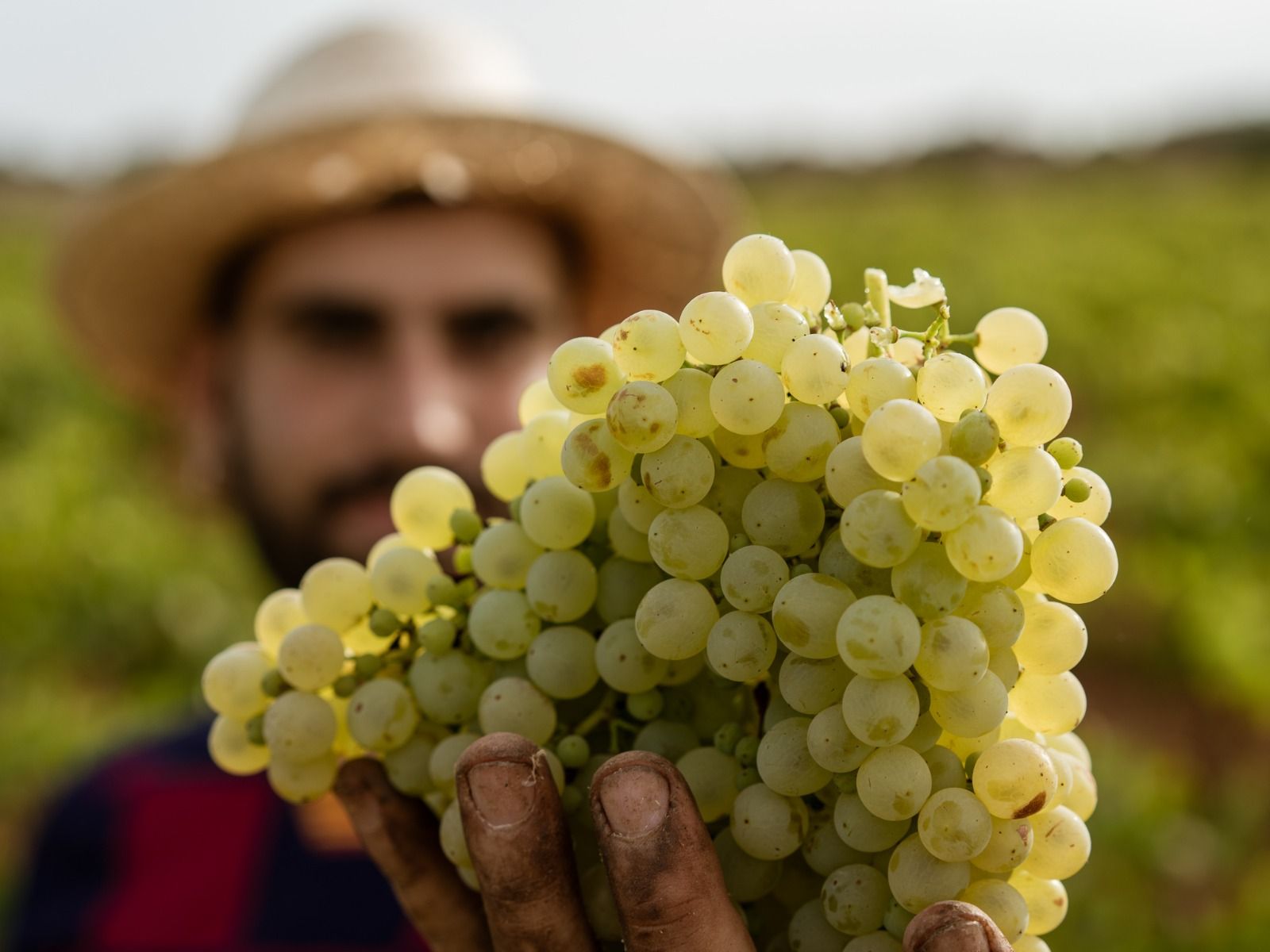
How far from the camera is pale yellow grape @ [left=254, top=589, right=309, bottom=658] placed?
2.70 feet

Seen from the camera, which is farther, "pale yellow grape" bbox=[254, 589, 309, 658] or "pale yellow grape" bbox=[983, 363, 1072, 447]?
"pale yellow grape" bbox=[254, 589, 309, 658]

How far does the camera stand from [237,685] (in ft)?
2.64

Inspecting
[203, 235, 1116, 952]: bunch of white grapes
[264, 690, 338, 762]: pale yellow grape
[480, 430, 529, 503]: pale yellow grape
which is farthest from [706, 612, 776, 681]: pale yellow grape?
[264, 690, 338, 762]: pale yellow grape

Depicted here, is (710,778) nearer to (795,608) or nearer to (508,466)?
(795,608)

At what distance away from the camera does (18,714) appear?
13.0ft

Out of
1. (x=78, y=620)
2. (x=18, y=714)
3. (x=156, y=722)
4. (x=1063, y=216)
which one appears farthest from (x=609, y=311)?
(x=1063, y=216)

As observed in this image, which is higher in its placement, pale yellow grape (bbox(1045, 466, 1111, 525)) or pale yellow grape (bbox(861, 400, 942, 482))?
→ pale yellow grape (bbox(861, 400, 942, 482))

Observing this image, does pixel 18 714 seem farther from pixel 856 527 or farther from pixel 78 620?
pixel 856 527

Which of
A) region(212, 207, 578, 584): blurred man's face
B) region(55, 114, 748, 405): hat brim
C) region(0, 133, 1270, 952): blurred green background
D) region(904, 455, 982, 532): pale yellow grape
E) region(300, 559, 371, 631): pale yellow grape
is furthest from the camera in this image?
region(0, 133, 1270, 952): blurred green background

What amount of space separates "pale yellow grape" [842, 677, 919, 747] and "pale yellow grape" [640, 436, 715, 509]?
143mm

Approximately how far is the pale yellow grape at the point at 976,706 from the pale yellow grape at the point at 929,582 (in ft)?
0.17

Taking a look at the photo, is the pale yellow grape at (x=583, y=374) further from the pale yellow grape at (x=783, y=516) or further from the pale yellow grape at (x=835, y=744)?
the pale yellow grape at (x=835, y=744)

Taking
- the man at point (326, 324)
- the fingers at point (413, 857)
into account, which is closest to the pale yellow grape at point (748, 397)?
the fingers at point (413, 857)

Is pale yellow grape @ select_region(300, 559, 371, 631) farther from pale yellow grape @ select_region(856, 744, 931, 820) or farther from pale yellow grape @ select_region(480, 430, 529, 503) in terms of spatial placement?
pale yellow grape @ select_region(856, 744, 931, 820)
